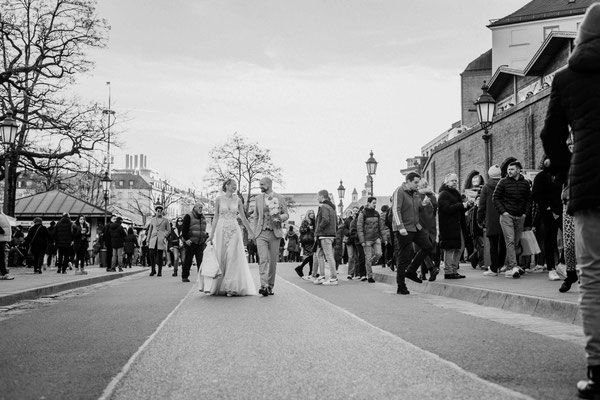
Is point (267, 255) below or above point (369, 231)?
below

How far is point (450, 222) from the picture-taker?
44.7 feet

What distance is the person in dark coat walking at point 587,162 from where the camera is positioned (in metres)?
3.98

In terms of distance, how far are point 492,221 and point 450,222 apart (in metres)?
0.82

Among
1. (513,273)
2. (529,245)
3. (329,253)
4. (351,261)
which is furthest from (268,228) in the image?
(351,261)

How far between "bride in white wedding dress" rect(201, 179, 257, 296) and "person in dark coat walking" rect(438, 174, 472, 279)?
3982 mm

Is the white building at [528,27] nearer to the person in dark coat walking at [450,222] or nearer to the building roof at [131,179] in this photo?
the person in dark coat walking at [450,222]

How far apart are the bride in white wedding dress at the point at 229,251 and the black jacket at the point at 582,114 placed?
310 inches

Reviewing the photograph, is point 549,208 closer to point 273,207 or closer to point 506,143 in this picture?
point 273,207

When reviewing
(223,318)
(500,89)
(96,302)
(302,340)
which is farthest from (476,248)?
(500,89)

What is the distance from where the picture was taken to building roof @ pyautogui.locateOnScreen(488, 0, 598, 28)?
158 ft

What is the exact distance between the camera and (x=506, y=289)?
418 inches

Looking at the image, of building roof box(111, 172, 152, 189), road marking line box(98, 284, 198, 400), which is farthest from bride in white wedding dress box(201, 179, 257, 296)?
building roof box(111, 172, 152, 189)

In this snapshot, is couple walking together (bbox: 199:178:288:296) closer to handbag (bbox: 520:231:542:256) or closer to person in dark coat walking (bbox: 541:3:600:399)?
handbag (bbox: 520:231:542:256)

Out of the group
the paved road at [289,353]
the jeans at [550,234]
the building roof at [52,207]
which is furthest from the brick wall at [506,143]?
the building roof at [52,207]
